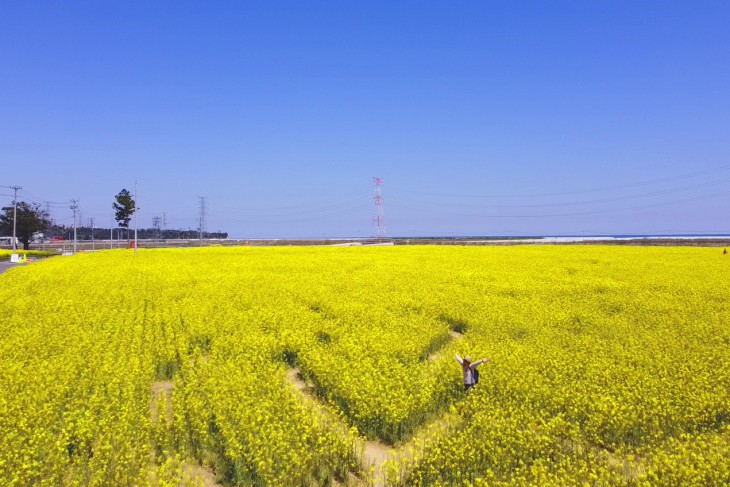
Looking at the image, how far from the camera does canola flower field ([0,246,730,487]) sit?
5867 mm

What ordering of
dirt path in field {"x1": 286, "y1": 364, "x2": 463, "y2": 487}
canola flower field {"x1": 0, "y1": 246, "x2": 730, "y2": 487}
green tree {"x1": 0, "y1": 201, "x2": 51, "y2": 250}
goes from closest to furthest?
canola flower field {"x1": 0, "y1": 246, "x2": 730, "y2": 487}, dirt path in field {"x1": 286, "y1": 364, "x2": 463, "y2": 487}, green tree {"x1": 0, "y1": 201, "x2": 51, "y2": 250}

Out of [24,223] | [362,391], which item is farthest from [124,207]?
A: [362,391]

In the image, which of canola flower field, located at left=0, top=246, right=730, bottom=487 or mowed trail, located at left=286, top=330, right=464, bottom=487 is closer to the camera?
canola flower field, located at left=0, top=246, right=730, bottom=487

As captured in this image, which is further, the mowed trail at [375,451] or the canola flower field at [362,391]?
the mowed trail at [375,451]

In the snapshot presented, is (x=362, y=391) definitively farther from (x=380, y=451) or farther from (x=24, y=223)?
(x=24, y=223)

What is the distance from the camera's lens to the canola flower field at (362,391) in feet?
19.2

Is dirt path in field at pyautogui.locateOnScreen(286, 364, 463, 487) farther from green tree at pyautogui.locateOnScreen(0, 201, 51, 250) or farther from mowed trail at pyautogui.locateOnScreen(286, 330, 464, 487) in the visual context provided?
green tree at pyautogui.locateOnScreen(0, 201, 51, 250)

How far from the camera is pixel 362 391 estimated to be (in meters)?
8.04

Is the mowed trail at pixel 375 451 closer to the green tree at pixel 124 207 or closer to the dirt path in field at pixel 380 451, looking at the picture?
the dirt path in field at pixel 380 451

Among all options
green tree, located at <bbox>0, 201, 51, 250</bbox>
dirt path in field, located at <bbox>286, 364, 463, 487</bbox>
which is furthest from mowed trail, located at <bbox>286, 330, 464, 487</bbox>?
green tree, located at <bbox>0, 201, 51, 250</bbox>

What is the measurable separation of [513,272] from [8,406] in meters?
21.9

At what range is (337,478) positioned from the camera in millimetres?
6113

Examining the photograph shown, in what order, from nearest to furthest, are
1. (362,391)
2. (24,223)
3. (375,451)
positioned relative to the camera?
1. (375,451)
2. (362,391)
3. (24,223)

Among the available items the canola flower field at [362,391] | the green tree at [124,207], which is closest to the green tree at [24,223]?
the green tree at [124,207]
